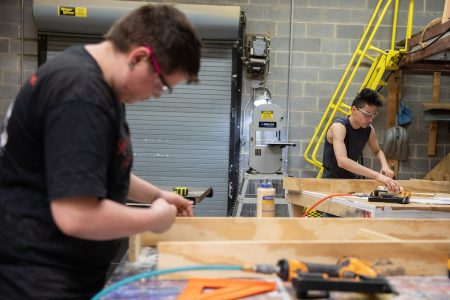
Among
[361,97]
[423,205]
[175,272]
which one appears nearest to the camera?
[175,272]

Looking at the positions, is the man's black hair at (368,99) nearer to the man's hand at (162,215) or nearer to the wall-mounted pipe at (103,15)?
the wall-mounted pipe at (103,15)

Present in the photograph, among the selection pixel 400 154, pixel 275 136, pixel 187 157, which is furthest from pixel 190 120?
pixel 400 154

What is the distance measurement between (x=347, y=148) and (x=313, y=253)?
246cm

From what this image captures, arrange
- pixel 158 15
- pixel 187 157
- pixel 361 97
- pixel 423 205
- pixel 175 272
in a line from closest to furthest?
1. pixel 158 15
2. pixel 175 272
3. pixel 423 205
4. pixel 361 97
5. pixel 187 157

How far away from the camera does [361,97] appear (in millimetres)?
3238

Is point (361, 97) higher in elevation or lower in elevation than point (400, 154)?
higher

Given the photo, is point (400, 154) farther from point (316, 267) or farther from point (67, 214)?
point (67, 214)

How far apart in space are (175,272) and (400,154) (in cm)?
410

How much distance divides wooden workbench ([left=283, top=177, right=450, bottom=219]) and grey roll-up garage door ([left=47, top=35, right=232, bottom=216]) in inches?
63.0

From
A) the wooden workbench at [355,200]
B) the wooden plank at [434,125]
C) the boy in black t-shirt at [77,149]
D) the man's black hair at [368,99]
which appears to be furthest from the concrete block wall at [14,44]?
the wooden plank at [434,125]

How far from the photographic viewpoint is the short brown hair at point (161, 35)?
2.99ft

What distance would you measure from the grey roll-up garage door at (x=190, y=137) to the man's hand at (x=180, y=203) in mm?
3021

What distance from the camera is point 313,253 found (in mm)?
1145

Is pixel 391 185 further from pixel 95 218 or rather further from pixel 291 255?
pixel 95 218
